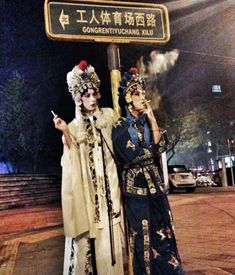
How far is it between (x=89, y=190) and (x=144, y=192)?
1.53 ft

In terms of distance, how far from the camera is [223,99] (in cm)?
2152

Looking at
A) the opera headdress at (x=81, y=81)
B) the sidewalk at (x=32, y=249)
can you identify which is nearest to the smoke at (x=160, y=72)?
the sidewalk at (x=32, y=249)

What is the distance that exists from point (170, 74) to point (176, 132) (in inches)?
201

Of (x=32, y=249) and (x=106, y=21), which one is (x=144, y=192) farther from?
(x=32, y=249)

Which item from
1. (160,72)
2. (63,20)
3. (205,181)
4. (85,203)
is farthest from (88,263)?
(205,181)

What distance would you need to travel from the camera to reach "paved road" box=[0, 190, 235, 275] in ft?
14.8

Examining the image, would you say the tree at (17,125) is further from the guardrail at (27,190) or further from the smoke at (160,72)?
the smoke at (160,72)

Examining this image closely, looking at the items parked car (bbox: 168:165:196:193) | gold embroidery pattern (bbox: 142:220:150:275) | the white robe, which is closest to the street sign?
the white robe

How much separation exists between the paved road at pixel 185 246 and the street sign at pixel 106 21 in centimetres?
258

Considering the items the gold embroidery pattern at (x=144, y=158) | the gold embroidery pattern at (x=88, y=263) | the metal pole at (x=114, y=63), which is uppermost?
the metal pole at (x=114, y=63)

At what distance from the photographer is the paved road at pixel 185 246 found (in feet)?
14.8

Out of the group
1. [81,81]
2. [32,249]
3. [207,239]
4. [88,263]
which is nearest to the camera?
[88,263]

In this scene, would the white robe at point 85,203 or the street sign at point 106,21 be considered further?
the street sign at point 106,21

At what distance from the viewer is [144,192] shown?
Answer: 125 inches
